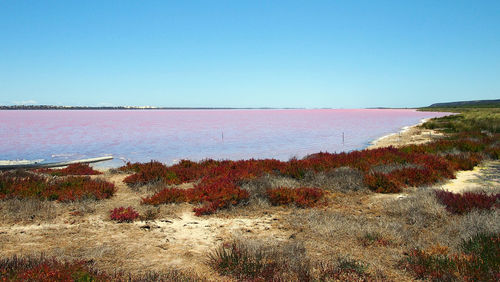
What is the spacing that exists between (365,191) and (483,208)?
10.1 feet

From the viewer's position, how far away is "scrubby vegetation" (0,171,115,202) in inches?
329

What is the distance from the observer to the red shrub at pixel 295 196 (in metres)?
8.06

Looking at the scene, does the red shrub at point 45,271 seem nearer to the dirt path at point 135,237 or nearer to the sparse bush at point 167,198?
the dirt path at point 135,237

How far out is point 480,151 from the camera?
14.9 meters

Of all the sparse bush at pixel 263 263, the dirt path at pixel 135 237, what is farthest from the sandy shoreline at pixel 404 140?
the sparse bush at pixel 263 263

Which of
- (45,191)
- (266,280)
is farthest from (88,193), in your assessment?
(266,280)

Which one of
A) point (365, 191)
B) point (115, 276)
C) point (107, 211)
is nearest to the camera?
point (115, 276)

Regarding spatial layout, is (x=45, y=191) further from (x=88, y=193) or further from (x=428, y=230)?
(x=428, y=230)

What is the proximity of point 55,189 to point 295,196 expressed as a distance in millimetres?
6903

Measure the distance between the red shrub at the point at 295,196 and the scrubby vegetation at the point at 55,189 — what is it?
4.79 m

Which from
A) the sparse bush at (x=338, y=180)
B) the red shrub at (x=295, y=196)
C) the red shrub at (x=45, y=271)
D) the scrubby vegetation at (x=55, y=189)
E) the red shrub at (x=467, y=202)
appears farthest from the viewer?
the sparse bush at (x=338, y=180)

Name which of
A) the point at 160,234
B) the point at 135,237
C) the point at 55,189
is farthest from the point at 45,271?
the point at 55,189

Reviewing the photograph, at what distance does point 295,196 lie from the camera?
8219 mm

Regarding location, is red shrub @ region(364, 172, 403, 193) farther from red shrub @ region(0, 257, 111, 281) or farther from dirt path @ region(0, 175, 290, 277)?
red shrub @ region(0, 257, 111, 281)
